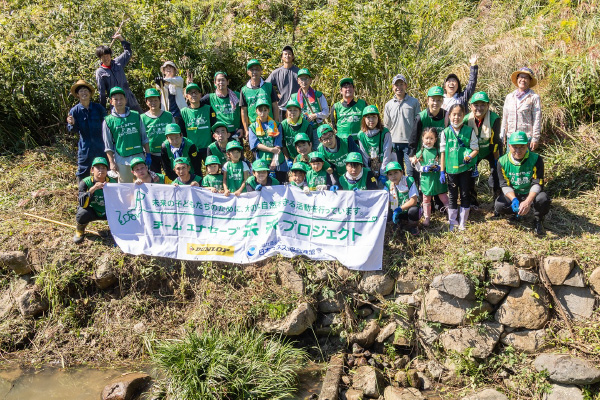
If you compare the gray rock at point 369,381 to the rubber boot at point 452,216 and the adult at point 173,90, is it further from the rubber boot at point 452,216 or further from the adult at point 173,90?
the adult at point 173,90

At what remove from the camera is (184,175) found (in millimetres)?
7004

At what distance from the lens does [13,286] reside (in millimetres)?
7254

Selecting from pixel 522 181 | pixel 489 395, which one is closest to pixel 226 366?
pixel 489 395

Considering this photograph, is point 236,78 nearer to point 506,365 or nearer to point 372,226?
point 372,226

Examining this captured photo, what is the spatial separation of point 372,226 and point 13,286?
5156mm

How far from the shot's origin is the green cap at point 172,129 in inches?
278

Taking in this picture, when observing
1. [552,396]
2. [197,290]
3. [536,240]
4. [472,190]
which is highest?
[472,190]

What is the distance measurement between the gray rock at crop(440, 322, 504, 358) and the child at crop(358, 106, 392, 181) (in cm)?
Result: 230

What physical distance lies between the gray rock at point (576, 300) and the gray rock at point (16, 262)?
710 centimetres

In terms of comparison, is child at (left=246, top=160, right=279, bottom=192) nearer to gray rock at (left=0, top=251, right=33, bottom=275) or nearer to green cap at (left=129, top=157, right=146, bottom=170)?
green cap at (left=129, top=157, right=146, bottom=170)

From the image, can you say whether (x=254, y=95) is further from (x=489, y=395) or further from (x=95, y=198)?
(x=489, y=395)

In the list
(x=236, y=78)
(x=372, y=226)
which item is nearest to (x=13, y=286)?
(x=372, y=226)

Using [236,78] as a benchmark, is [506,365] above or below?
below

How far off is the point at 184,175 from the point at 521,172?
4451mm
